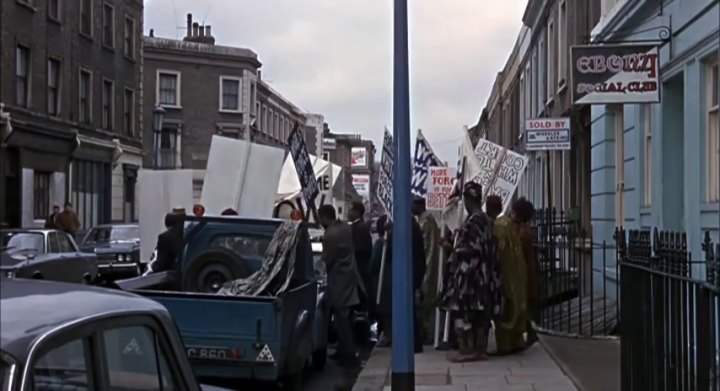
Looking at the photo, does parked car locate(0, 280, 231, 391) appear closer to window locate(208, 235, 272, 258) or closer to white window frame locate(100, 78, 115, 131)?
window locate(208, 235, 272, 258)

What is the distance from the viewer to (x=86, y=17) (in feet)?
126

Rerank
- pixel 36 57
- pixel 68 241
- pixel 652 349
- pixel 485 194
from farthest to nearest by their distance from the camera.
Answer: pixel 36 57, pixel 68 241, pixel 485 194, pixel 652 349

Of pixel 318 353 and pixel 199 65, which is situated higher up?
pixel 199 65

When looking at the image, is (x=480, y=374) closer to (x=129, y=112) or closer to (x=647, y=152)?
(x=647, y=152)

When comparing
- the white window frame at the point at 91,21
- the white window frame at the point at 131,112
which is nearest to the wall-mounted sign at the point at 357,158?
the white window frame at the point at 131,112

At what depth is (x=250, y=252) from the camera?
1209 centimetres

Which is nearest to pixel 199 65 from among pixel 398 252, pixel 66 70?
pixel 66 70

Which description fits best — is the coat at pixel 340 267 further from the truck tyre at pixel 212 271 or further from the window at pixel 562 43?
the window at pixel 562 43

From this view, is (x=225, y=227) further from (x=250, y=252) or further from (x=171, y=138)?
(x=171, y=138)

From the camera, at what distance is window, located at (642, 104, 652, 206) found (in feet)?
46.8

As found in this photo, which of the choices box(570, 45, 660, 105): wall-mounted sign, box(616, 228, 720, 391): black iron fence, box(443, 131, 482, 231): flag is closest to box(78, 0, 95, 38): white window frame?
box(443, 131, 482, 231): flag

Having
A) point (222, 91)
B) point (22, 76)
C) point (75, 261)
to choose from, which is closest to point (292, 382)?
point (75, 261)

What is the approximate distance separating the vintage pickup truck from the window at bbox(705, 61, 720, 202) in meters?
4.24

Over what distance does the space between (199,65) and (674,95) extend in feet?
153
